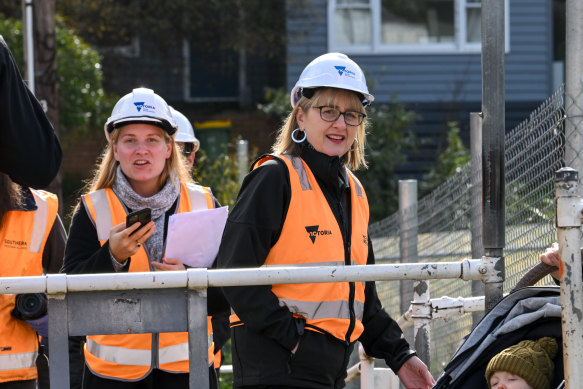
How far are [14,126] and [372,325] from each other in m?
1.57

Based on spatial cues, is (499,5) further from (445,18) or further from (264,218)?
(445,18)

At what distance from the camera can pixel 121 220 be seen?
12.9ft

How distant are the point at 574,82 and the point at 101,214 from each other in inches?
76.3

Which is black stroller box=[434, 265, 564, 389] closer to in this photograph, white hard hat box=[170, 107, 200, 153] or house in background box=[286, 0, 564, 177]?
white hard hat box=[170, 107, 200, 153]

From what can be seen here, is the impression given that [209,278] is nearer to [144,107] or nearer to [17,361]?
[17,361]

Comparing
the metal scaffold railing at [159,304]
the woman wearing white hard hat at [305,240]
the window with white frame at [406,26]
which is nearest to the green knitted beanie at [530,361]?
the woman wearing white hard hat at [305,240]

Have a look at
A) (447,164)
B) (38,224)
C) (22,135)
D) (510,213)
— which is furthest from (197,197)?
(447,164)

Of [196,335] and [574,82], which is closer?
[196,335]

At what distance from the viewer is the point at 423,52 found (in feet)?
57.9

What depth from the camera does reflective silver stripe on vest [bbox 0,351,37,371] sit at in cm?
376

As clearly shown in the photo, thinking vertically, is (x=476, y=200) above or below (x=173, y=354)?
above

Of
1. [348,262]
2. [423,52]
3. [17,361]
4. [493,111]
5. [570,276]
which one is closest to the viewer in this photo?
[570,276]

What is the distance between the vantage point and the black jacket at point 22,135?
2934 millimetres

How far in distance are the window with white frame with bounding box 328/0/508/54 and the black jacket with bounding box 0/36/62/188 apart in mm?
14941
